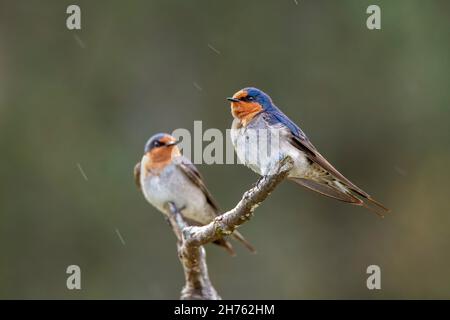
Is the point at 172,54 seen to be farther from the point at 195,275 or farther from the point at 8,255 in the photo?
the point at 195,275

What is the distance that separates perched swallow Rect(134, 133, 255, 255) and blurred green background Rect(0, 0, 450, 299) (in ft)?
8.60

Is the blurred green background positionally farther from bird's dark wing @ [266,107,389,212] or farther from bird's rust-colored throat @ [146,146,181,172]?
bird's dark wing @ [266,107,389,212]

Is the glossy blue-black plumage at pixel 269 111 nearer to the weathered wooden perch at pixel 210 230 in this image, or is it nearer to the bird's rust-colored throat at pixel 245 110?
the bird's rust-colored throat at pixel 245 110

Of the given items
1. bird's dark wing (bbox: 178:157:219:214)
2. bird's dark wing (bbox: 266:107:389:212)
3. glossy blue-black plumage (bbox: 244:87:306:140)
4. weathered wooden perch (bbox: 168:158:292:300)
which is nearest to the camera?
weathered wooden perch (bbox: 168:158:292:300)

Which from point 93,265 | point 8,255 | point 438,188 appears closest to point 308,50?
point 438,188

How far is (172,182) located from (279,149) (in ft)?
5.41

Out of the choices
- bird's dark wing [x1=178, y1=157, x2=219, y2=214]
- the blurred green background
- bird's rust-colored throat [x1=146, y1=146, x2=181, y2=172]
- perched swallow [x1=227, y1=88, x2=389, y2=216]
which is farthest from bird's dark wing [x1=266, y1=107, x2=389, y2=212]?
the blurred green background

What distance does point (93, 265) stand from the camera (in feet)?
29.8

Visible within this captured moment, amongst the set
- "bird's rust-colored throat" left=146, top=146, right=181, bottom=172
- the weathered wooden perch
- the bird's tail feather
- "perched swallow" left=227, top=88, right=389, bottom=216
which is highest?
"bird's rust-colored throat" left=146, top=146, right=181, bottom=172

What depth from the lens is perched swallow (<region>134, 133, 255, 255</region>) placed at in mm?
5651

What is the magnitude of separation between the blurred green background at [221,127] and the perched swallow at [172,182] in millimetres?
2623

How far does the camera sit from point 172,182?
579 centimetres

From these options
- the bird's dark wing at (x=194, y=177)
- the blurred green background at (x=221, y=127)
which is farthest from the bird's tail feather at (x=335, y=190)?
the blurred green background at (x=221, y=127)

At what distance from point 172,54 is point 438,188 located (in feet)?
10.7
